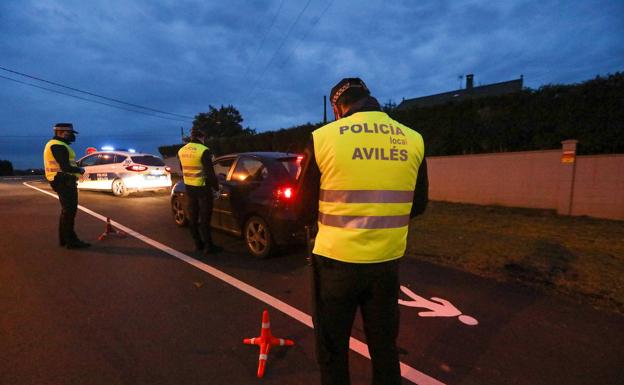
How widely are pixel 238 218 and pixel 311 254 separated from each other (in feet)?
12.2

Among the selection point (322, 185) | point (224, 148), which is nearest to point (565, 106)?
point (322, 185)

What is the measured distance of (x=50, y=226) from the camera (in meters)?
7.43

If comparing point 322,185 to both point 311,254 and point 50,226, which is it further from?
point 50,226

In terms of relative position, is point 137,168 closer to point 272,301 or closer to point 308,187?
point 272,301

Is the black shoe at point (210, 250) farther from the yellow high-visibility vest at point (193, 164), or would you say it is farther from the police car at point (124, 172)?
the police car at point (124, 172)

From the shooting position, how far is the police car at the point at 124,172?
12.2 meters

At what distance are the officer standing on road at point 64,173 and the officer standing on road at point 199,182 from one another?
5.94 ft

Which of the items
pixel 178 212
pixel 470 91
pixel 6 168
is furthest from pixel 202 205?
pixel 6 168

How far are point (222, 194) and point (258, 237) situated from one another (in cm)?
117

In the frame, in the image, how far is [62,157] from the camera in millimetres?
5469

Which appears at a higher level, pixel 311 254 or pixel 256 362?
pixel 311 254

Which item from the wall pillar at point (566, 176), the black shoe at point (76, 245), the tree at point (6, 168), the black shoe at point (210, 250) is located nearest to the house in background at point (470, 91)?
the wall pillar at point (566, 176)

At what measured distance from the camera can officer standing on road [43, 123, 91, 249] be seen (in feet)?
18.0

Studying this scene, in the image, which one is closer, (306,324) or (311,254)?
(311,254)
